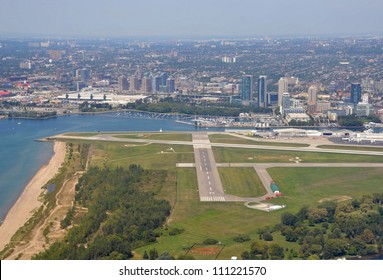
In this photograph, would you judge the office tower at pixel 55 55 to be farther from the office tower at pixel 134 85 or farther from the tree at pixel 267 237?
the tree at pixel 267 237

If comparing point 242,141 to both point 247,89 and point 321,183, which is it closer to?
point 321,183

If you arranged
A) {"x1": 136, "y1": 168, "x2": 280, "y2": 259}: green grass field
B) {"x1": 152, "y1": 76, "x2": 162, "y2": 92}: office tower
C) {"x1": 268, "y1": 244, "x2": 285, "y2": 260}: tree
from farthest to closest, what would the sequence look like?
{"x1": 152, "y1": 76, "x2": 162, "y2": 92}: office tower < {"x1": 136, "y1": 168, "x2": 280, "y2": 259}: green grass field < {"x1": 268, "y1": 244, "x2": 285, "y2": 260}: tree

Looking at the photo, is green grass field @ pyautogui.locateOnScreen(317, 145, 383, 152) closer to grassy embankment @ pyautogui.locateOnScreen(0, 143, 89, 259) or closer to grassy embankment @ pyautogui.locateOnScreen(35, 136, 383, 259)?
grassy embankment @ pyautogui.locateOnScreen(35, 136, 383, 259)

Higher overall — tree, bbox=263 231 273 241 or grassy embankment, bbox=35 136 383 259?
tree, bbox=263 231 273 241

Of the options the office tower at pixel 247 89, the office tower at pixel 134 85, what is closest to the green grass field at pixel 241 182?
the office tower at pixel 247 89

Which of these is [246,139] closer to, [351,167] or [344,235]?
[351,167]

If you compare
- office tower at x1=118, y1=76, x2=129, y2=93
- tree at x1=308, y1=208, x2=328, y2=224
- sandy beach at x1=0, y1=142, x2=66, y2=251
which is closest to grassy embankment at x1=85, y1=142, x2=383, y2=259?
tree at x1=308, y1=208, x2=328, y2=224
